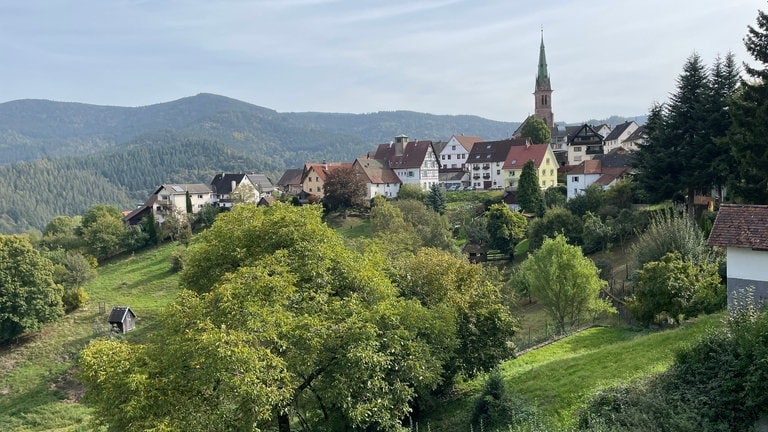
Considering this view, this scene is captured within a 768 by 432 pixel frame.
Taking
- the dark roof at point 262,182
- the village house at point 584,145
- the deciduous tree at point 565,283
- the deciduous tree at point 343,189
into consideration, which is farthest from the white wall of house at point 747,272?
the dark roof at point 262,182

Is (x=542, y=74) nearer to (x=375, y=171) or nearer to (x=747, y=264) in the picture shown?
(x=375, y=171)

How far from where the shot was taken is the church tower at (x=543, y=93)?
370 ft

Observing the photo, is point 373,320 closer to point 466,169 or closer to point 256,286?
point 256,286

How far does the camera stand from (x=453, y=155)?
89125 mm

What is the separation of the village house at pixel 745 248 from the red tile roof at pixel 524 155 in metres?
51.8

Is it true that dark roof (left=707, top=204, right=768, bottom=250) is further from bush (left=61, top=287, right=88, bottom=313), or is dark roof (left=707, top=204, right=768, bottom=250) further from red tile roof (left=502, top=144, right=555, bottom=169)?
red tile roof (left=502, top=144, right=555, bottom=169)

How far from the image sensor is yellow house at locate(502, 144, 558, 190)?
69438 millimetres

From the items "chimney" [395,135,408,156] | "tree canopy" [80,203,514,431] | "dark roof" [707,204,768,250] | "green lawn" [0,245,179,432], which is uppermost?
"chimney" [395,135,408,156]

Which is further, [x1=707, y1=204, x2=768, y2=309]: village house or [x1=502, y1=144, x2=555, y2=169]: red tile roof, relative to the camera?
[x1=502, y1=144, x2=555, y2=169]: red tile roof

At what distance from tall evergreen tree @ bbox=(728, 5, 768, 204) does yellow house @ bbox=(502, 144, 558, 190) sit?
38.9 meters

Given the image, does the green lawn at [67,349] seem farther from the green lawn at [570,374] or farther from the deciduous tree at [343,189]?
the green lawn at [570,374]

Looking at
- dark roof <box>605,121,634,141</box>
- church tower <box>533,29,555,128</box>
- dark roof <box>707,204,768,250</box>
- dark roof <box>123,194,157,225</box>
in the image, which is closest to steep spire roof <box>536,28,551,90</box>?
church tower <box>533,29,555,128</box>

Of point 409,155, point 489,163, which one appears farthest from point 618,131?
point 409,155

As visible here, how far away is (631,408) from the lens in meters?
14.0
